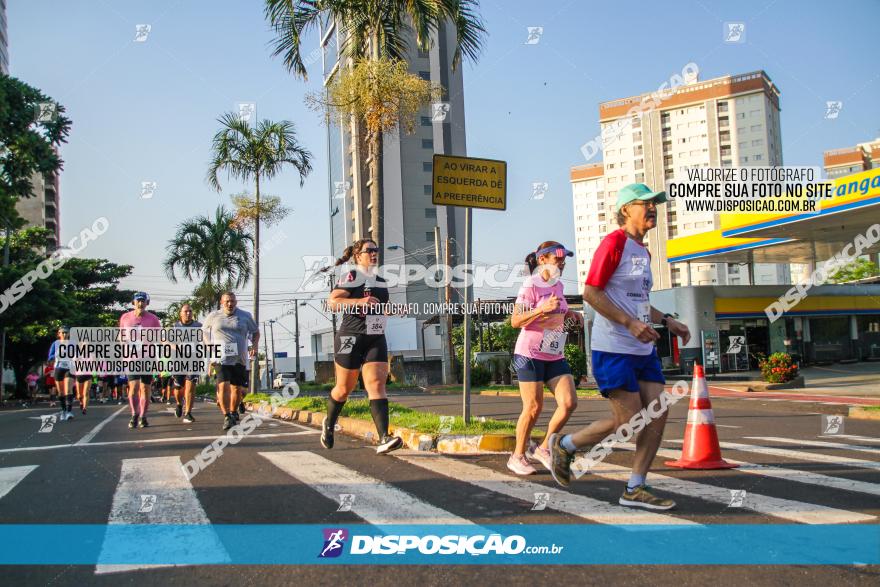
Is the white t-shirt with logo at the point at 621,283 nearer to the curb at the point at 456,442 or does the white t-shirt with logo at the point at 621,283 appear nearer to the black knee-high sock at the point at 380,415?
→ the curb at the point at 456,442

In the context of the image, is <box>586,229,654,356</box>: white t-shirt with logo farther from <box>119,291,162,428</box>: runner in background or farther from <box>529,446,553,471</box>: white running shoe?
<box>119,291,162,428</box>: runner in background

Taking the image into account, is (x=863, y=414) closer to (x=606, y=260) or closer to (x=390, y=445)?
(x=390, y=445)

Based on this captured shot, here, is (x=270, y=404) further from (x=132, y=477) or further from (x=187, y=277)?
(x=187, y=277)

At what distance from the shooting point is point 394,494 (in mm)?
4918

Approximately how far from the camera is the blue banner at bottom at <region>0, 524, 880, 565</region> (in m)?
3.40

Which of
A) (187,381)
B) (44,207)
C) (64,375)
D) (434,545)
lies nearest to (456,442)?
(434,545)

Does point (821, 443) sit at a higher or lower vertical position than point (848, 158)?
lower

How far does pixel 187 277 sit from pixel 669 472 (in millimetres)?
32982

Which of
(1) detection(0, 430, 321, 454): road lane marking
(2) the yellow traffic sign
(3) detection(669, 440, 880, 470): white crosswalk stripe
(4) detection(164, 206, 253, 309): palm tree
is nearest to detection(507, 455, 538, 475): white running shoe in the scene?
(3) detection(669, 440, 880, 470): white crosswalk stripe

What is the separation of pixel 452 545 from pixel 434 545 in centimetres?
9

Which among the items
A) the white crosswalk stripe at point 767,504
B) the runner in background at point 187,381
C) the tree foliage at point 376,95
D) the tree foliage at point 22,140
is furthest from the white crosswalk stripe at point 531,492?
the tree foliage at point 22,140

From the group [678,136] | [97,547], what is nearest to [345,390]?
[97,547]

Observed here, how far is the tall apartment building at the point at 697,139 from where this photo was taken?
333ft

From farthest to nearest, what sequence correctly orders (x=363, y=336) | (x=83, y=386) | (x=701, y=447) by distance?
(x=83, y=386) → (x=363, y=336) → (x=701, y=447)
